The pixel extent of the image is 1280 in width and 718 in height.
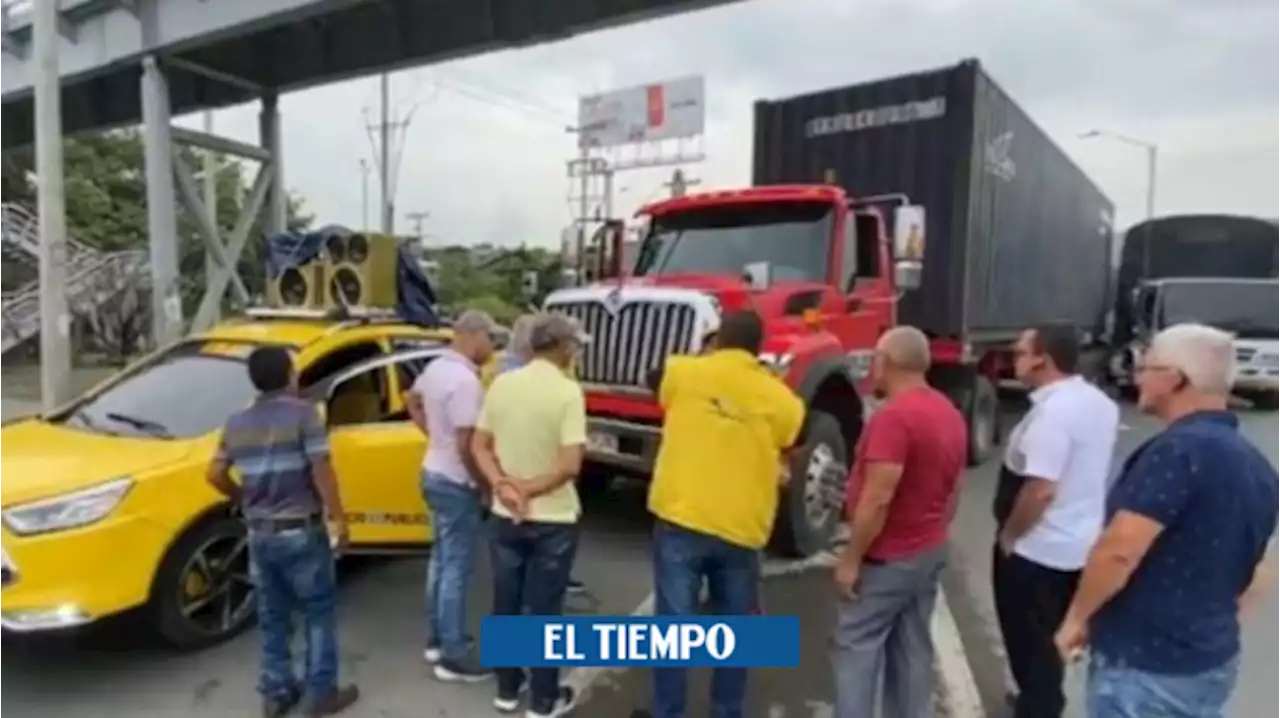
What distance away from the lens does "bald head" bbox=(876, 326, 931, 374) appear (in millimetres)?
3334

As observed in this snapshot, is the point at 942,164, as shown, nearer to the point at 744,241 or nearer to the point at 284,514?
the point at 744,241

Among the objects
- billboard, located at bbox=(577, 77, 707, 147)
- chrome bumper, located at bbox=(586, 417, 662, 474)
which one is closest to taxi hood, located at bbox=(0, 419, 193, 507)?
chrome bumper, located at bbox=(586, 417, 662, 474)

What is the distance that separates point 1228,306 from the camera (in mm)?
15039

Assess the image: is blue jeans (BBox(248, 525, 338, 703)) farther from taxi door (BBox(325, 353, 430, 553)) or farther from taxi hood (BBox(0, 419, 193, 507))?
taxi door (BBox(325, 353, 430, 553))

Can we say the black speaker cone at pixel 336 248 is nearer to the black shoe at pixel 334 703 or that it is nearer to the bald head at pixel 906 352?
the black shoe at pixel 334 703

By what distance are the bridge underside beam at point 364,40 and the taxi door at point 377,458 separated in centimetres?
699

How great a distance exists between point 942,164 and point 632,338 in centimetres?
373

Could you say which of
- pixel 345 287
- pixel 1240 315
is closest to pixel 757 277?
pixel 345 287

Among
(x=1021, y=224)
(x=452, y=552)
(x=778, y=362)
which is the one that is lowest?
(x=452, y=552)

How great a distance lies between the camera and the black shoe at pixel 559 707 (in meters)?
3.89

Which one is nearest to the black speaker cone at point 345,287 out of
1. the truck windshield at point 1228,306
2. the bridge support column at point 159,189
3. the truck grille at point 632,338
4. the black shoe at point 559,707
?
the truck grille at point 632,338

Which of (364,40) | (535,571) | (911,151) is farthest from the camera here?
(364,40)

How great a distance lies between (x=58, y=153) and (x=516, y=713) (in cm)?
1076

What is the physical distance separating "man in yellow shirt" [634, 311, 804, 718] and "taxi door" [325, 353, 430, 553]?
2.18 meters
